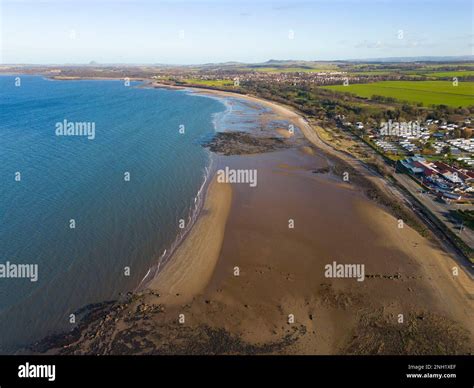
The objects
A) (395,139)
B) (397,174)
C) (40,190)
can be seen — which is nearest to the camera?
(40,190)

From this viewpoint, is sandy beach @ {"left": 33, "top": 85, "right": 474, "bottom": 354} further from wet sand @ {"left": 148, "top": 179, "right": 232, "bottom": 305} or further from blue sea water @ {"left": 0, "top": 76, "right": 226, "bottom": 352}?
blue sea water @ {"left": 0, "top": 76, "right": 226, "bottom": 352}

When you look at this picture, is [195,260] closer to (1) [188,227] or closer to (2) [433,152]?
(1) [188,227]

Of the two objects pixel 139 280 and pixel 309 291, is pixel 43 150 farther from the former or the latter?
pixel 309 291

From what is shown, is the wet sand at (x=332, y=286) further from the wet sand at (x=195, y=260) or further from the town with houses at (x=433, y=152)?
the town with houses at (x=433, y=152)

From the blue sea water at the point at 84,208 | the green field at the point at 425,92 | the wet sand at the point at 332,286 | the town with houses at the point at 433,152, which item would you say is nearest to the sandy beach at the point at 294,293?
the wet sand at the point at 332,286

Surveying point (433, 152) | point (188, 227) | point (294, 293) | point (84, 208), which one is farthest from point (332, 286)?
point (433, 152)

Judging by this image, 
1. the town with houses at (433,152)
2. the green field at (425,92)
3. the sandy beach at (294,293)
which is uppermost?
the green field at (425,92)
